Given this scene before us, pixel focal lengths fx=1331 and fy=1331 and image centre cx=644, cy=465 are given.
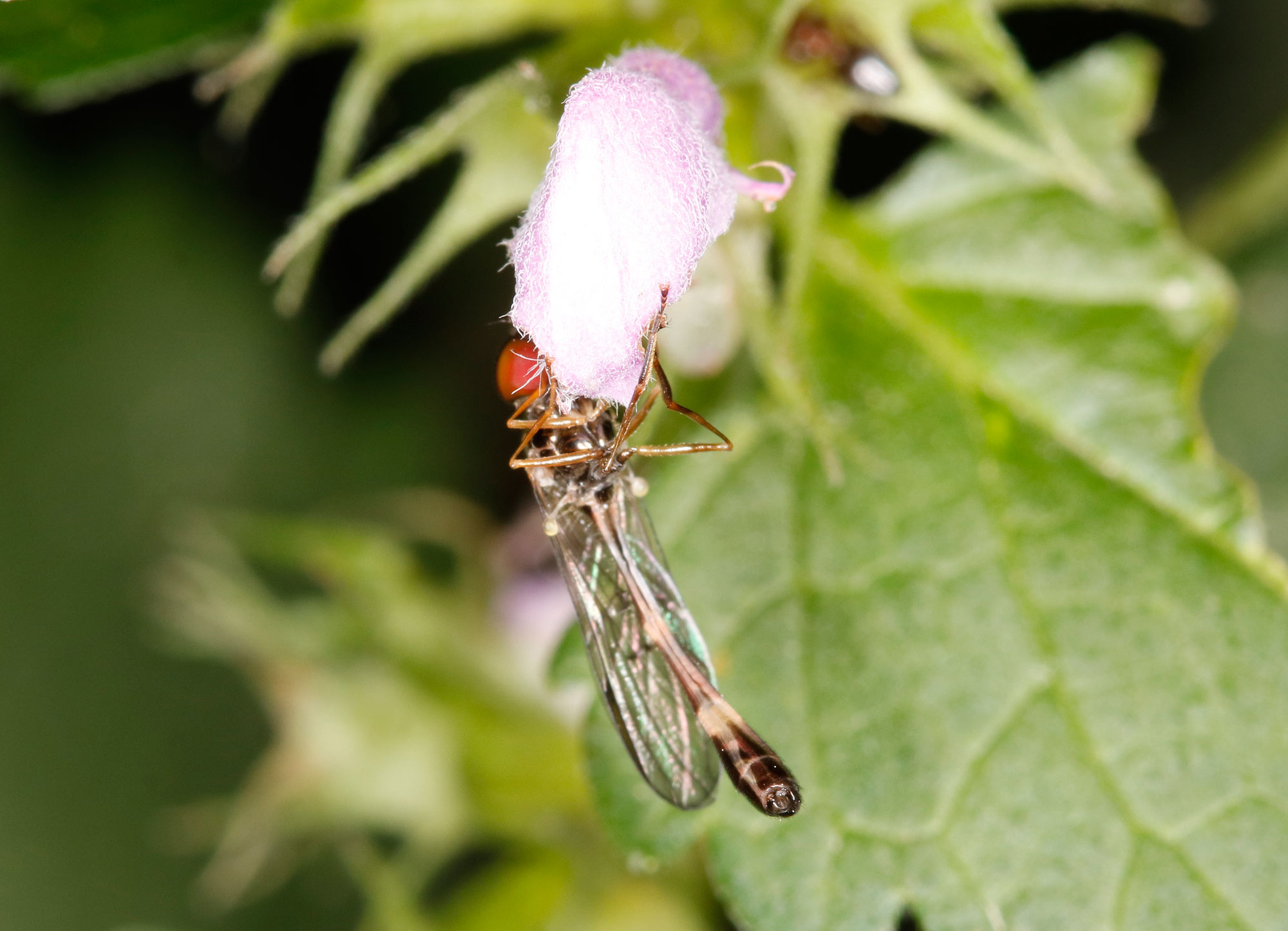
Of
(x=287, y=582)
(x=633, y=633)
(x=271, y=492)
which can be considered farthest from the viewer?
(x=287, y=582)

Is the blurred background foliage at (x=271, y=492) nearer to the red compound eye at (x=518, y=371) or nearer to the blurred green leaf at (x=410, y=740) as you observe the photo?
the blurred green leaf at (x=410, y=740)

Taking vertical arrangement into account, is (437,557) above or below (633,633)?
below

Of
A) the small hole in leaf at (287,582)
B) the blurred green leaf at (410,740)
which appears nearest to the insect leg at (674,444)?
the blurred green leaf at (410,740)

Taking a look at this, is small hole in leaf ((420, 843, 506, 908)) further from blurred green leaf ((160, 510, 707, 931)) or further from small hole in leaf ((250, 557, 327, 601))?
small hole in leaf ((250, 557, 327, 601))

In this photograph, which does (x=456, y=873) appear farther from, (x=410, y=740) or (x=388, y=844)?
(x=410, y=740)

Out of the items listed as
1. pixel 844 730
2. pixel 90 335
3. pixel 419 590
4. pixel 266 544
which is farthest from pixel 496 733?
pixel 90 335

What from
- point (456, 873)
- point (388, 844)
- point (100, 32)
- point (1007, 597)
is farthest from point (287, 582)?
point (1007, 597)

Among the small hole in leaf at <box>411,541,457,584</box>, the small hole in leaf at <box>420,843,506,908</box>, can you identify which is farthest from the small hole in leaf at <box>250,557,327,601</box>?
the small hole in leaf at <box>420,843,506,908</box>

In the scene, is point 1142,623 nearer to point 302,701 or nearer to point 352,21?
point 352,21
